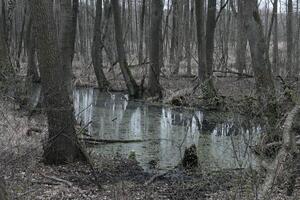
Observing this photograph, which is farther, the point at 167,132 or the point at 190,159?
the point at 167,132

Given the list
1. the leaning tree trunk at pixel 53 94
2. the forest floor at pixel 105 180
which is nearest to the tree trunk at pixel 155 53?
the forest floor at pixel 105 180

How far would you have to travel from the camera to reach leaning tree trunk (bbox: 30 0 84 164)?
25.8ft

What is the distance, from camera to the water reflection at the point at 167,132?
8.88 metres

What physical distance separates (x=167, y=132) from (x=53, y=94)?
480cm

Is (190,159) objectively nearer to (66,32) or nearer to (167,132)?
(167,132)

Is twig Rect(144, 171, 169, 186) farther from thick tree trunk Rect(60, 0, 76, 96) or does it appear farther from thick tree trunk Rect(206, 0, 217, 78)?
thick tree trunk Rect(206, 0, 217, 78)

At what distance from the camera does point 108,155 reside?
928cm

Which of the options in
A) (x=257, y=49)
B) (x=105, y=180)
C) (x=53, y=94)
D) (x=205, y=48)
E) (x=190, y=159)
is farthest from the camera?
(x=205, y=48)

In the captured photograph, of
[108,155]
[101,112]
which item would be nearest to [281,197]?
Result: [108,155]

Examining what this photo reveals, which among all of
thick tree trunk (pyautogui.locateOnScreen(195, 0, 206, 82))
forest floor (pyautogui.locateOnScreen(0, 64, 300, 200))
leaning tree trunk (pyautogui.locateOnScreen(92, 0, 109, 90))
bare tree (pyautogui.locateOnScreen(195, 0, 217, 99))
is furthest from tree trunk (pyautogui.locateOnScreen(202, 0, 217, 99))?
forest floor (pyautogui.locateOnScreen(0, 64, 300, 200))

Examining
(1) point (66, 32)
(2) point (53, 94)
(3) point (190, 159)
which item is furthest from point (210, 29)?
(2) point (53, 94)

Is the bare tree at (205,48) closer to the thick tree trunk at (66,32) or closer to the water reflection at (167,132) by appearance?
the water reflection at (167,132)

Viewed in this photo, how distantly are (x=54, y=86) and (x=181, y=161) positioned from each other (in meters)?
2.57

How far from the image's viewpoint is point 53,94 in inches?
314
